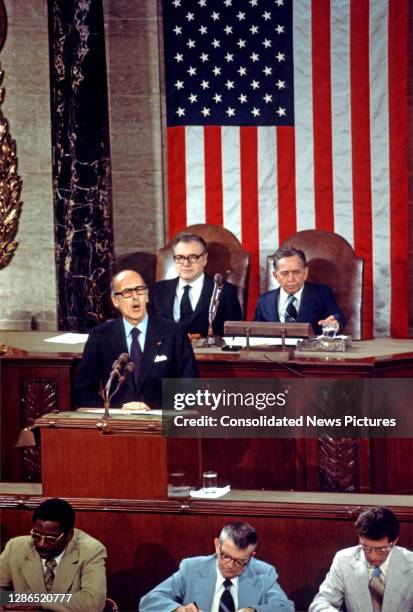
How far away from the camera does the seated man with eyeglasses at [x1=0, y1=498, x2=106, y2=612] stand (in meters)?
5.60

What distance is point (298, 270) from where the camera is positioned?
7.89m

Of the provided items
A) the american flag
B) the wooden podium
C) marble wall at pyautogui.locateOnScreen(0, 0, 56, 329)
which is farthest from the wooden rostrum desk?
marble wall at pyautogui.locateOnScreen(0, 0, 56, 329)

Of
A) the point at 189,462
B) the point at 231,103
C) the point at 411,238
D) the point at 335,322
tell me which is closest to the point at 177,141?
the point at 231,103

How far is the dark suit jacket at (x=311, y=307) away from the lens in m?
7.93

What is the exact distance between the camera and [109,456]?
5.98 m

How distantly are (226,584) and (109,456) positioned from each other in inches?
35.0

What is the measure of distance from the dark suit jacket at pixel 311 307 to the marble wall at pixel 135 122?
2.09m

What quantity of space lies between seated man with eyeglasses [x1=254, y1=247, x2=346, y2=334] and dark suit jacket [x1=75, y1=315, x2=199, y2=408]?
4.00 feet

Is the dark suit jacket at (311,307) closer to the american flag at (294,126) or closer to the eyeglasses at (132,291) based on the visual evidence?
the eyeglasses at (132,291)

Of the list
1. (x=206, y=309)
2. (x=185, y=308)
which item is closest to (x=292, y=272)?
(x=206, y=309)

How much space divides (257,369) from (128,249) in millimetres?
2851

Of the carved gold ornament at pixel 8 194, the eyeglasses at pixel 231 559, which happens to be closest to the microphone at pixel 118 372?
the eyeglasses at pixel 231 559

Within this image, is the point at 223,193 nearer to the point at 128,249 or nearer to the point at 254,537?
the point at 128,249

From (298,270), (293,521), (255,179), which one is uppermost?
(255,179)
